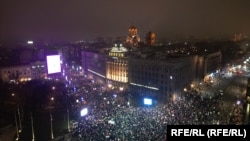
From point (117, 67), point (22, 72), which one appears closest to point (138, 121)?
point (117, 67)

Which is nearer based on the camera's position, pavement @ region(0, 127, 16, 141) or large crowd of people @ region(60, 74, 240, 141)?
large crowd of people @ region(60, 74, 240, 141)

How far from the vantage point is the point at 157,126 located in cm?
2452

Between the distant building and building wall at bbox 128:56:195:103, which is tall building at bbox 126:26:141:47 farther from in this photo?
building wall at bbox 128:56:195:103

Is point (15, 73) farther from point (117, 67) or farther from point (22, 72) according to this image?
point (117, 67)

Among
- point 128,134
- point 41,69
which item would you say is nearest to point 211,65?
point 41,69

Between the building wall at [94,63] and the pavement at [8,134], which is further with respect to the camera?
the building wall at [94,63]

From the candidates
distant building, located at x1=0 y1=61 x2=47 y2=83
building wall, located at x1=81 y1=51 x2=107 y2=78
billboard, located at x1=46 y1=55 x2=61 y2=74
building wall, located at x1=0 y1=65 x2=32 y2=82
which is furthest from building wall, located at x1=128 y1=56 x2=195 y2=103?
building wall, located at x1=0 y1=65 x2=32 y2=82

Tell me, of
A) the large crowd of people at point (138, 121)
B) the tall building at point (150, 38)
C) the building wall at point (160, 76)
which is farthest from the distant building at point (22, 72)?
the tall building at point (150, 38)

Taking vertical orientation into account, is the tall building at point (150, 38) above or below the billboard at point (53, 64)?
above

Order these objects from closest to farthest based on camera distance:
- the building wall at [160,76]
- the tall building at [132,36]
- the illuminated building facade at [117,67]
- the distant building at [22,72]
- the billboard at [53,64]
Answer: the billboard at [53,64] < the building wall at [160,76] < the illuminated building facade at [117,67] < the distant building at [22,72] < the tall building at [132,36]

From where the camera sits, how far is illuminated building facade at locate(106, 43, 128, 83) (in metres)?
61.0

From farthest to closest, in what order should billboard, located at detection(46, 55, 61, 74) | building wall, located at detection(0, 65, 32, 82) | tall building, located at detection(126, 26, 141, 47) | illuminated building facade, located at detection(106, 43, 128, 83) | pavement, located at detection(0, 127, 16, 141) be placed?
tall building, located at detection(126, 26, 141, 47)
building wall, located at detection(0, 65, 32, 82)
illuminated building facade, located at detection(106, 43, 128, 83)
billboard, located at detection(46, 55, 61, 74)
pavement, located at detection(0, 127, 16, 141)

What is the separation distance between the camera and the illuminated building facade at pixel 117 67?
6103 cm

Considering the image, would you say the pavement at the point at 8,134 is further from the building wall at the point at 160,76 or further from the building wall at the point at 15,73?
the building wall at the point at 15,73
